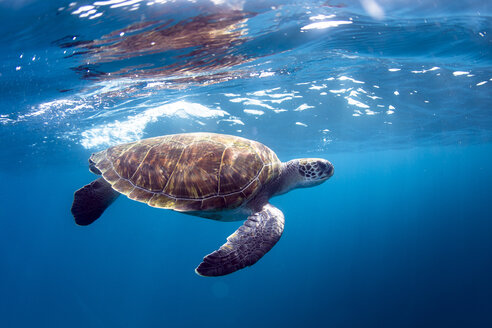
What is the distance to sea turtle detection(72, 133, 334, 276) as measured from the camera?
11.1ft

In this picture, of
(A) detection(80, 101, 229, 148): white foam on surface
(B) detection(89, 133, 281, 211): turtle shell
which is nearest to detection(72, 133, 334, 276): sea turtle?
(B) detection(89, 133, 281, 211): turtle shell

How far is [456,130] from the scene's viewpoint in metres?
22.7

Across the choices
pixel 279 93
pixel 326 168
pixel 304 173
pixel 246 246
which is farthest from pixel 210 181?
pixel 279 93

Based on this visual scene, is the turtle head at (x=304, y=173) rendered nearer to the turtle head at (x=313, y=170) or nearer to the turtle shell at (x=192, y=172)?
the turtle head at (x=313, y=170)

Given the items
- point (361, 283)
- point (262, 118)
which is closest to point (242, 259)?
point (262, 118)

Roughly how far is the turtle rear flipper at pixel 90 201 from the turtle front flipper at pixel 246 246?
10.2ft

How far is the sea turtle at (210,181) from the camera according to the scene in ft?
11.1

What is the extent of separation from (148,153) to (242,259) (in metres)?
2.72

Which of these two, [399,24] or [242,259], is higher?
[399,24]

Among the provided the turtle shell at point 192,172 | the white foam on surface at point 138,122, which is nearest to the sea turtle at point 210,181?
the turtle shell at point 192,172

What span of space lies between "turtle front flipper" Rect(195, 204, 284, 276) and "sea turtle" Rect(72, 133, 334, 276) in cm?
1

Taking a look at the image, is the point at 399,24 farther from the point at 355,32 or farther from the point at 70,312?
the point at 70,312

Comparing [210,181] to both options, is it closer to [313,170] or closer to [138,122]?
[313,170]

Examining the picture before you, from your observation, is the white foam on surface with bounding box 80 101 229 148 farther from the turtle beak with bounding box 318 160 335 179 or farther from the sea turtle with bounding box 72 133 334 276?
the turtle beak with bounding box 318 160 335 179
